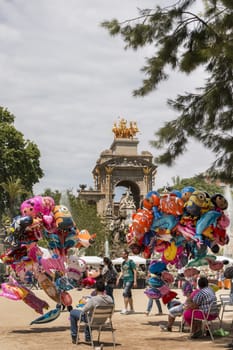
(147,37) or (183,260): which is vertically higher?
(147,37)

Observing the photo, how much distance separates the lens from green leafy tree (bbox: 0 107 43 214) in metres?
43.3

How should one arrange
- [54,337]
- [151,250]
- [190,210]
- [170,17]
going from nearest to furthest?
[170,17] → [54,337] → [190,210] → [151,250]

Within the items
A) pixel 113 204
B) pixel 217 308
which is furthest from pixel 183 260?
pixel 113 204

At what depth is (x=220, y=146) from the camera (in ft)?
29.4

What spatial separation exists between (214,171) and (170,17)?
259cm

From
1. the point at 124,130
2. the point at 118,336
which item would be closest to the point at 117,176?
the point at 124,130

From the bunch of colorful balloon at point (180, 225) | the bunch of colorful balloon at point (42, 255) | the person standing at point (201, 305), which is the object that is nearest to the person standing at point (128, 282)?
the bunch of colorful balloon at point (180, 225)

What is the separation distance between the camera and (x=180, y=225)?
10.7 metres

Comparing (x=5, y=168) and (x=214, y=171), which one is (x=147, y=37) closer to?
(x=214, y=171)

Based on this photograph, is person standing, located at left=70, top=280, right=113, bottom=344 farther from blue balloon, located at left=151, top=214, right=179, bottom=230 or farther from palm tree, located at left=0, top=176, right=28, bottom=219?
palm tree, located at left=0, top=176, right=28, bottom=219

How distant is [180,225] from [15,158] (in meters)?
34.0

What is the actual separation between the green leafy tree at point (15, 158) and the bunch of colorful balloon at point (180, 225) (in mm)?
32402

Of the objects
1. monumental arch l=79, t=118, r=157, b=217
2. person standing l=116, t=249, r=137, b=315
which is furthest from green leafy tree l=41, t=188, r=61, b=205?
person standing l=116, t=249, r=137, b=315

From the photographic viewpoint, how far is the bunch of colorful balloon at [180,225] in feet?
33.9
